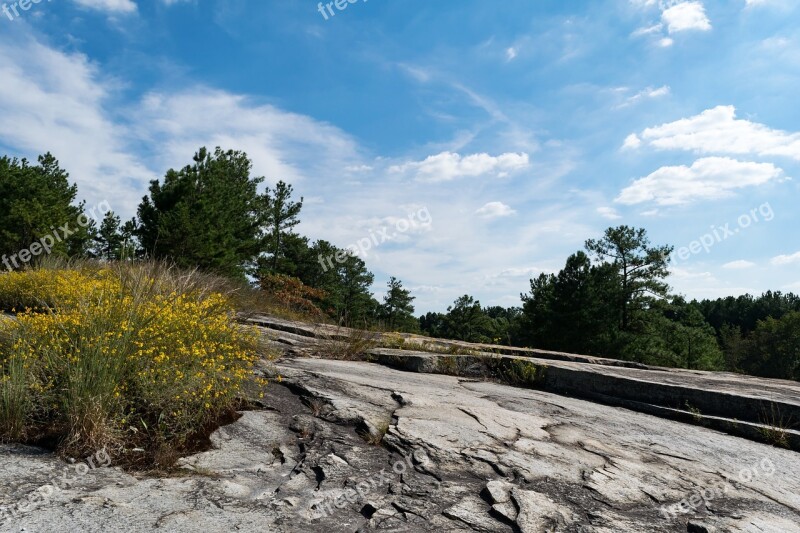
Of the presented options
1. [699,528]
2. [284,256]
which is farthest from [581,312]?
[699,528]

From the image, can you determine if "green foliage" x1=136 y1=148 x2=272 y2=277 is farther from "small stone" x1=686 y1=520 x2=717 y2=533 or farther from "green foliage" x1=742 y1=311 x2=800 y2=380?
"green foliage" x1=742 y1=311 x2=800 y2=380

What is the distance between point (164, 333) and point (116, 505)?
5.66 feet

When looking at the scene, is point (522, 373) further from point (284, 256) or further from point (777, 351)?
point (777, 351)

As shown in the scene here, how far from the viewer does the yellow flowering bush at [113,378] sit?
3096 millimetres

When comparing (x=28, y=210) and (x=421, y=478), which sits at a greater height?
(x=28, y=210)

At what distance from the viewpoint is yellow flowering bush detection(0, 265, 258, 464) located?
3.10 meters

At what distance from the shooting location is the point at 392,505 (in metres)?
2.65

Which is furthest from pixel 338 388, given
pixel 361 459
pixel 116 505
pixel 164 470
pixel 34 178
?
pixel 34 178

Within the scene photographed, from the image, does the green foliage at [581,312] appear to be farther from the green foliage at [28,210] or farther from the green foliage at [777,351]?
the green foliage at [777,351]

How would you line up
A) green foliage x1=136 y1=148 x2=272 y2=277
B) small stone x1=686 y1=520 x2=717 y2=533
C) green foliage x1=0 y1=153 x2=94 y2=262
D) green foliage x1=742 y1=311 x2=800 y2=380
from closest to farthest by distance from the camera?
small stone x1=686 y1=520 x2=717 y2=533
green foliage x1=136 y1=148 x2=272 y2=277
green foliage x1=0 y1=153 x2=94 y2=262
green foliage x1=742 y1=311 x2=800 y2=380

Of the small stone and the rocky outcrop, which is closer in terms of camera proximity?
the rocky outcrop

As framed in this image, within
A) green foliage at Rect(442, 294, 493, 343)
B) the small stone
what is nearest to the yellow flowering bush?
the small stone

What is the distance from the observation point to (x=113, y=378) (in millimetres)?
3297

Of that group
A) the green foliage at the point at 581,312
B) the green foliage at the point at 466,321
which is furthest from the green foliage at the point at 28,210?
the green foliage at the point at 466,321
